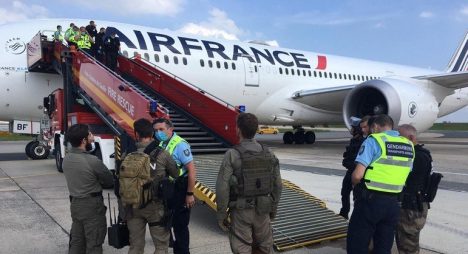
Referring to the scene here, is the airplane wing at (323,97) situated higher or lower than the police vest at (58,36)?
lower

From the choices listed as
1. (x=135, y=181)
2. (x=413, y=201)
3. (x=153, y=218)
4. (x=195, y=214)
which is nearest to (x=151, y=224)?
(x=153, y=218)

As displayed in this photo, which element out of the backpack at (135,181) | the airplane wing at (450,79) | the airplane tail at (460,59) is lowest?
the backpack at (135,181)

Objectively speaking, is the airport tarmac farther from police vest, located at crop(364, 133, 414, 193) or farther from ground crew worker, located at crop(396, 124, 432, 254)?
police vest, located at crop(364, 133, 414, 193)

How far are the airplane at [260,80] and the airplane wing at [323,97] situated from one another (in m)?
0.04

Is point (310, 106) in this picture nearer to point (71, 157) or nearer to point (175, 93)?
point (175, 93)

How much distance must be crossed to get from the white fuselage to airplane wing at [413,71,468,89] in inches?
177

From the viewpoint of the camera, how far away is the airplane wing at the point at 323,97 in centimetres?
1631

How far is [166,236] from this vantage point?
3682mm

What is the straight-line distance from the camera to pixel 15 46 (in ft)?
38.1

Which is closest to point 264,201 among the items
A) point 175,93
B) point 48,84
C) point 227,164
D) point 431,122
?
point 227,164

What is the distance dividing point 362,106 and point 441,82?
106 inches

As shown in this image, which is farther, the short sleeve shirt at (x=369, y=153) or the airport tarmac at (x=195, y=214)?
the airport tarmac at (x=195, y=214)

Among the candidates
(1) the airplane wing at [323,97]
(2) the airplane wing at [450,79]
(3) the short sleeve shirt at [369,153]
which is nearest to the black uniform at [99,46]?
(1) the airplane wing at [323,97]

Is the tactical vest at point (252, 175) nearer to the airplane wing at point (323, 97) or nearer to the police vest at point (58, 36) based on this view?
the police vest at point (58, 36)
